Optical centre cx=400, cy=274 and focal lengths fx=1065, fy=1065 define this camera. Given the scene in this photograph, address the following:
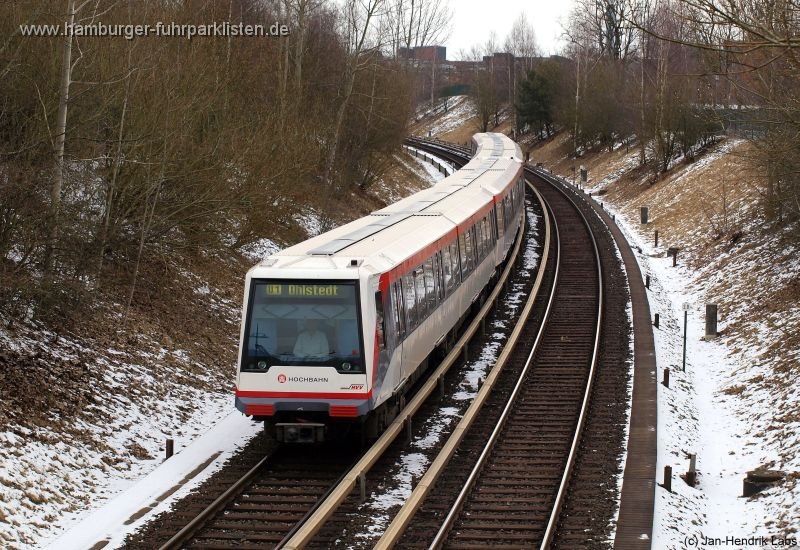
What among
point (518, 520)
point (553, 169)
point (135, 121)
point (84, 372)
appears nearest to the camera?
point (518, 520)

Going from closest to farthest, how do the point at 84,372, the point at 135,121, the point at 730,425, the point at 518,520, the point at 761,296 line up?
the point at 518,520 → the point at 84,372 → the point at 730,425 → the point at 135,121 → the point at 761,296

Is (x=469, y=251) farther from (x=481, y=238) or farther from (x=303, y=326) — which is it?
(x=303, y=326)

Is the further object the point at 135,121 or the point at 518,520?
the point at 135,121

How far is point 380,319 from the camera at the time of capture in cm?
1495

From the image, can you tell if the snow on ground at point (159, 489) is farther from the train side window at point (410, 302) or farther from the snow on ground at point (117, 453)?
the train side window at point (410, 302)

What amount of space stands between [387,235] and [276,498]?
235 inches

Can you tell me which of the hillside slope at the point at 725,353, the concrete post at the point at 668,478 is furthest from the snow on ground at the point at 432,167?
the concrete post at the point at 668,478

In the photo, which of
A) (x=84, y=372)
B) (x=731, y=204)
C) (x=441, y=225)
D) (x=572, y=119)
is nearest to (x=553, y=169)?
(x=572, y=119)

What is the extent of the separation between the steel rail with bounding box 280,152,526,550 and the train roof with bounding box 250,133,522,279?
238 centimetres

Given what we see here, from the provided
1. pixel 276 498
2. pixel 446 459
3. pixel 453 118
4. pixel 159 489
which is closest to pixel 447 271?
pixel 446 459

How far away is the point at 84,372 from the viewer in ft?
54.0

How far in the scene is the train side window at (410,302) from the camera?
16.7 metres

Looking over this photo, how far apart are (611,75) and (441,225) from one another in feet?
167

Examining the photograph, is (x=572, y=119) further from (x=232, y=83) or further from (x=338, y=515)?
(x=338, y=515)
